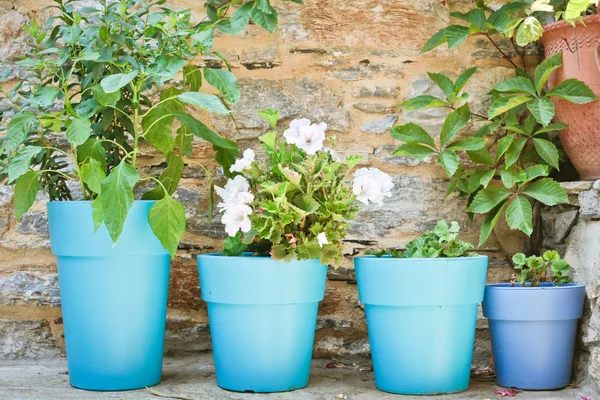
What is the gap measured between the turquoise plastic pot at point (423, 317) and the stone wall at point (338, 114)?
395 millimetres

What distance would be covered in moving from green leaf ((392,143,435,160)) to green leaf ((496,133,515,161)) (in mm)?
190

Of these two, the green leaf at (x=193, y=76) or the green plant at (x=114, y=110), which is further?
the green leaf at (x=193, y=76)

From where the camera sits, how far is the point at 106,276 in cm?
168

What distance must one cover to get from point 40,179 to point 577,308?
1.44m

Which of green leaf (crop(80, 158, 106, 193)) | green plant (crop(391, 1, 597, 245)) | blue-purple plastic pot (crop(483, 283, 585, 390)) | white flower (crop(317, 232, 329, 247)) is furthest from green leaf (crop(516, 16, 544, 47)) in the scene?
green leaf (crop(80, 158, 106, 193))

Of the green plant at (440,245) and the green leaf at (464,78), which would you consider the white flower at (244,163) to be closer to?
the green plant at (440,245)

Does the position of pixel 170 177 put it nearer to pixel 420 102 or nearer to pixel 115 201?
pixel 115 201

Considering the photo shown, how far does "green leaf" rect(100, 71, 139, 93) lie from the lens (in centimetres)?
150

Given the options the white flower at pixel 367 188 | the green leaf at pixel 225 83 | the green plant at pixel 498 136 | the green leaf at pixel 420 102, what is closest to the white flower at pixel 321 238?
the white flower at pixel 367 188

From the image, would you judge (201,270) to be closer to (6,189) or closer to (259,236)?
(259,236)

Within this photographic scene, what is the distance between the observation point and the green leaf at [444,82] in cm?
207

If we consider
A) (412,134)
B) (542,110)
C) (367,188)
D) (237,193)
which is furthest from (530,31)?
(237,193)

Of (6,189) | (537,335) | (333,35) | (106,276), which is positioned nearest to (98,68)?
(106,276)

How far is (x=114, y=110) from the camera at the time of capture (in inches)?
69.2
